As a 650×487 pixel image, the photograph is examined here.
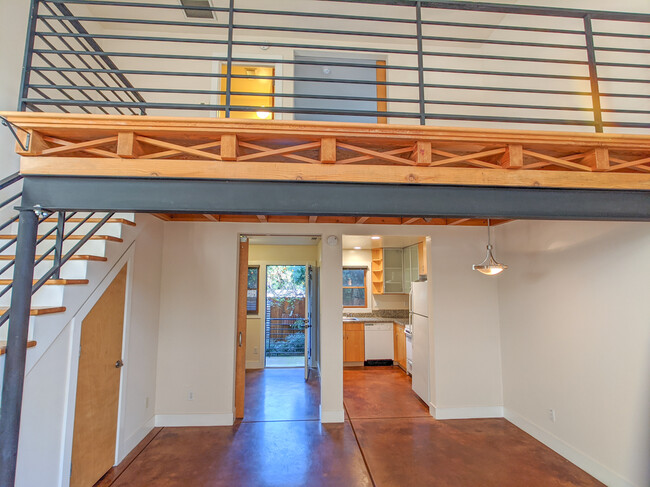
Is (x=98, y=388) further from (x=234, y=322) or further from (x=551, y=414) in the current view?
(x=551, y=414)

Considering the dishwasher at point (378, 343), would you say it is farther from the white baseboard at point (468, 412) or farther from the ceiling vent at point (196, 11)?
the ceiling vent at point (196, 11)

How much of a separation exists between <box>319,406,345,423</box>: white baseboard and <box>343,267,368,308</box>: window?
130 inches

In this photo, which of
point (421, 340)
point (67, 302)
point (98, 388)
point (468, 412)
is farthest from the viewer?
point (421, 340)

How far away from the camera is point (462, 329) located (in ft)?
13.7

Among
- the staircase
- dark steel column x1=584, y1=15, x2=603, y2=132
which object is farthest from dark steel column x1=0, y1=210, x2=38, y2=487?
dark steel column x1=584, y1=15, x2=603, y2=132

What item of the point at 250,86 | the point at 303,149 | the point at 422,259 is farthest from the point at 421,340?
the point at 250,86

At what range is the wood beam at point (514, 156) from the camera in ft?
6.37

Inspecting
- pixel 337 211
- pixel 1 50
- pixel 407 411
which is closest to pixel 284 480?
pixel 407 411

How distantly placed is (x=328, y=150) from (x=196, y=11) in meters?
3.51

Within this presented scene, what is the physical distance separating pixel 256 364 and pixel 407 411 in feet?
10.5

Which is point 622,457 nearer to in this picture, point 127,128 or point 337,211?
point 337,211

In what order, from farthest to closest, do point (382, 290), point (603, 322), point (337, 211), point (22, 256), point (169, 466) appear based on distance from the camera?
point (382, 290) < point (169, 466) < point (603, 322) < point (337, 211) < point (22, 256)

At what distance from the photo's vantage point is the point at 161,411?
3832 mm

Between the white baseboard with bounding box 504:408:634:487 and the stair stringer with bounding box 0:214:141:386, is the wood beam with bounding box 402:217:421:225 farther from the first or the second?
the stair stringer with bounding box 0:214:141:386
